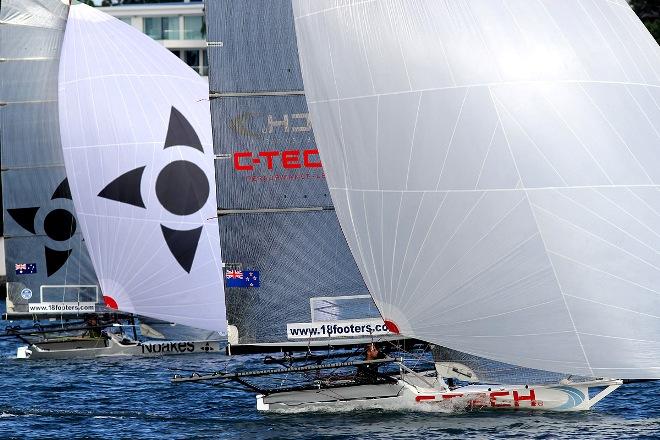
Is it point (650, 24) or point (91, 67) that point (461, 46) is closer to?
point (91, 67)

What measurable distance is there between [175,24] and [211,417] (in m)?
62.9

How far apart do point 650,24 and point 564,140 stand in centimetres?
4338

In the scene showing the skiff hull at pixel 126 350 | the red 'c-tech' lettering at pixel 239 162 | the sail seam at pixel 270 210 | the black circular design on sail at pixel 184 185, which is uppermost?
the black circular design on sail at pixel 184 185

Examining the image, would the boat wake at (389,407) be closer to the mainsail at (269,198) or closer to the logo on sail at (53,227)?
the mainsail at (269,198)

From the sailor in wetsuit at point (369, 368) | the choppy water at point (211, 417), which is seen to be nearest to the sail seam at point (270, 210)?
the sailor in wetsuit at point (369, 368)

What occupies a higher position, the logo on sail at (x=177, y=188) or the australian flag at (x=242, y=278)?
the logo on sail at (x=177, y=188)

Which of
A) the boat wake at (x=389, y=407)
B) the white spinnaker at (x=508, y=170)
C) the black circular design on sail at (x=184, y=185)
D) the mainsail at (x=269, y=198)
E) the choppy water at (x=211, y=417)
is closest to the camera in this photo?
the white spinnaker at (x=508, y=170)

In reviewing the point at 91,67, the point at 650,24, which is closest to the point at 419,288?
the point at 91,67

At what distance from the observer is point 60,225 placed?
1438 inches

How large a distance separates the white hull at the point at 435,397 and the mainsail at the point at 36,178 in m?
13.4

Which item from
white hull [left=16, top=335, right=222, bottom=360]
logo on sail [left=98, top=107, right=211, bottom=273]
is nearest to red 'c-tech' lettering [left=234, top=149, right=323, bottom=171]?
logo on sail [left=98, top=107, right=211, bottom=273]

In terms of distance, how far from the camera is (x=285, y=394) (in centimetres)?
2370

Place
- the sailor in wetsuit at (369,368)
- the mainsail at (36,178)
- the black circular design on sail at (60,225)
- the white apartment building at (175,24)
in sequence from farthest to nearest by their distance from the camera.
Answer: the white apartment building at (175,24) → the black circular design on sail at (60,225) → the mainsail at (36,178) → the sailor in wetsuit at (369,368)

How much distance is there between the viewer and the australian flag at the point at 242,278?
24047 millimetres
